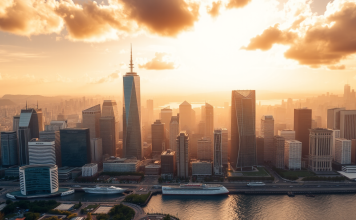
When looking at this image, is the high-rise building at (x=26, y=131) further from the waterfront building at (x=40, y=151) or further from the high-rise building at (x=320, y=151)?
the high-rise building at (x=320, y=151)

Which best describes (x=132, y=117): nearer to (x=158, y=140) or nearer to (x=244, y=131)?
(x=158, y=140)

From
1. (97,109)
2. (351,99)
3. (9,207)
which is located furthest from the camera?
(351,99)

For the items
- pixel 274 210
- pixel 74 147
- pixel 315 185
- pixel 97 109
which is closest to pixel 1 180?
pixel 74 147

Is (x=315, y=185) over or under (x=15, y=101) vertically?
under

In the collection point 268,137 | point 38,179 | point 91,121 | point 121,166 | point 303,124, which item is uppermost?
point 91,121

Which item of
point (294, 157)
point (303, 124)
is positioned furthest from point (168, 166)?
point (303, 124)

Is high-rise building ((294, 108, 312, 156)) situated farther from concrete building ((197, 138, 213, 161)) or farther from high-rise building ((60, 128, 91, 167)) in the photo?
high-rise building ((60, 128, 91, 167))

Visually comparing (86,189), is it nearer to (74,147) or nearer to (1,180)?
(74,147)

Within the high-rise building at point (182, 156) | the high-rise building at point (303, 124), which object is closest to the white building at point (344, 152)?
the high-rise building at point (303, 124)
